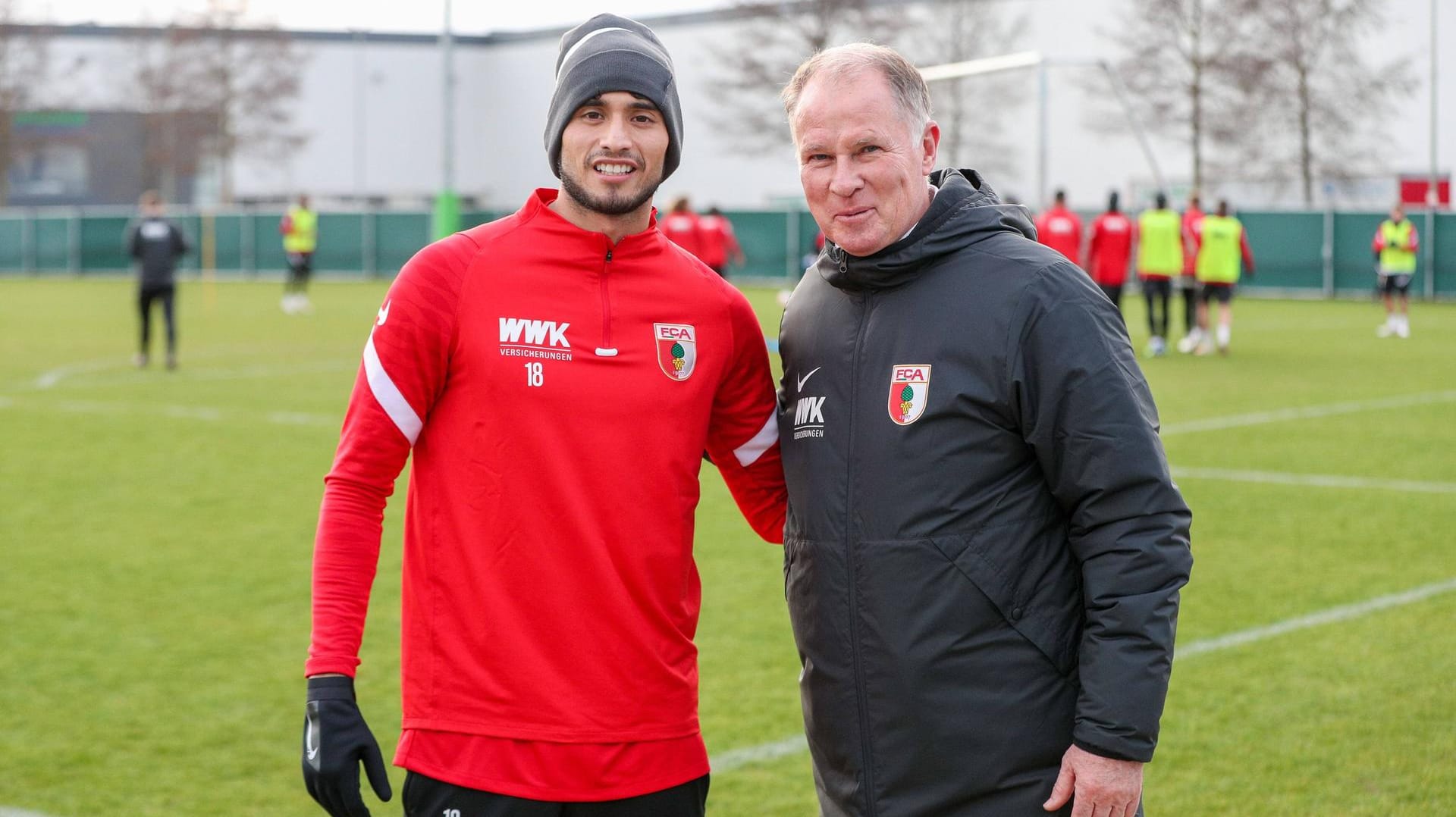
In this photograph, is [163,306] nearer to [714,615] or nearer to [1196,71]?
[714,615]

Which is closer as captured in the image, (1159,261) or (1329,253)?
(1159,261)

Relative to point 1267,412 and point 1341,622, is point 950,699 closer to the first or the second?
point 1341,622

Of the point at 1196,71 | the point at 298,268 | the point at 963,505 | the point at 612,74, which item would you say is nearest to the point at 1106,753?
the point at 963,505

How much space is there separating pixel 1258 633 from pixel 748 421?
4522mm

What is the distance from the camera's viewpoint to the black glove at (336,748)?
9.23ft

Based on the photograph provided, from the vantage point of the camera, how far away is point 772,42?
5025 cm

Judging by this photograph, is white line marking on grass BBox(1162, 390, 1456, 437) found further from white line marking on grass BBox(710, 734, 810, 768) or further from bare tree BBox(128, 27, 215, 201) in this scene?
bare tree BBox(128, 27, 215, 201)

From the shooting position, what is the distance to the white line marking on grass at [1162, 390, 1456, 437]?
45.4 ft

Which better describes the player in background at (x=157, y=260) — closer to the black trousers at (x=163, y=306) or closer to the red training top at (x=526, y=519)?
the black trousers at (x=163, y=306)

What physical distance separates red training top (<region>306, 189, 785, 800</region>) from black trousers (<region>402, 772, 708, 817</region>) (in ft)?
0.07

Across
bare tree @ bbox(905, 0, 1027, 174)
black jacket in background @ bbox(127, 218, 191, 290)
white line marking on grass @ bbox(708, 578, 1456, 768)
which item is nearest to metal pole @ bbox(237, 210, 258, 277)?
bare tree @ bbox(905, 0, 1027, 174)

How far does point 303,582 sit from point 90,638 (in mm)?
1317

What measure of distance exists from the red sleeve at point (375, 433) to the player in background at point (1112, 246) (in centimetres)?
1941

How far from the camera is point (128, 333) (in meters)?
25.7
